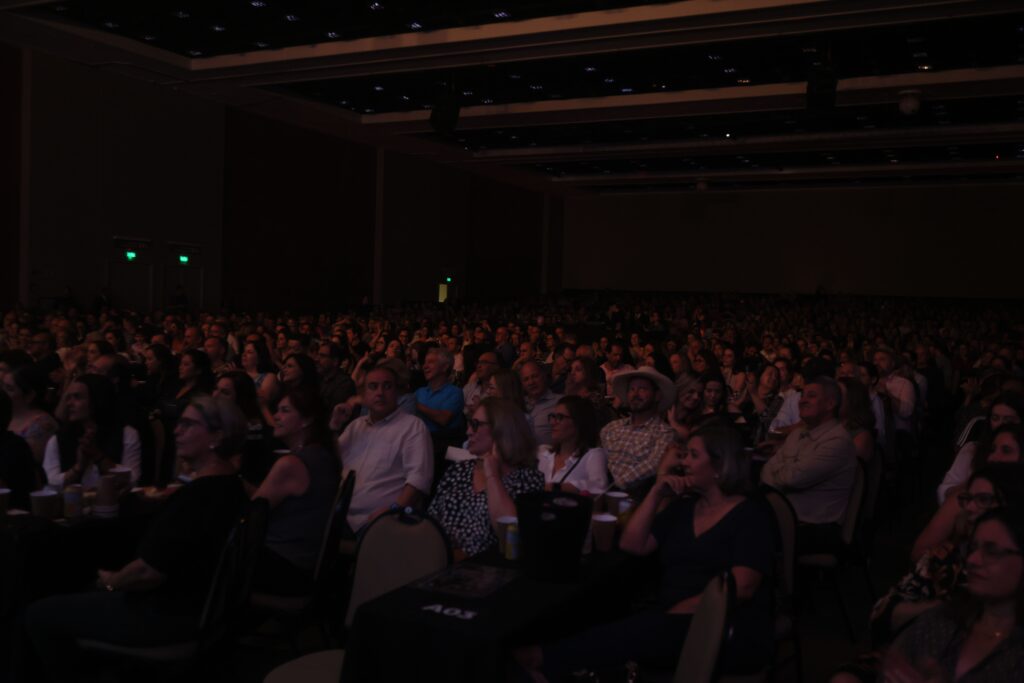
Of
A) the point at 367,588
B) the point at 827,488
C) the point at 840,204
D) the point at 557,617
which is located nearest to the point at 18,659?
the point at 367,588

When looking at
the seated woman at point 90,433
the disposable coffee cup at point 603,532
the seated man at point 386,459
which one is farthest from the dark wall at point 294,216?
the disposable coffee cup at point 603,532

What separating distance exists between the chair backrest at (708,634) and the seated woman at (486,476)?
3.86 feet

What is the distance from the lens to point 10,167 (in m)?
15.3

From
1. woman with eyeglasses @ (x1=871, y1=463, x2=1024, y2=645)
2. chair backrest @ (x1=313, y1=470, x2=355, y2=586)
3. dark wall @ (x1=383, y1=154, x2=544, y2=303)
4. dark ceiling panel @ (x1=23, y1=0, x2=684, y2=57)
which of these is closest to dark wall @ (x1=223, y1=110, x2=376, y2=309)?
dark wall @ (x1=383, y1=154, x2=544, y2=303)

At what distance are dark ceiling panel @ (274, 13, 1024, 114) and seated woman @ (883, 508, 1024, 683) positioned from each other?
10192 millimetres

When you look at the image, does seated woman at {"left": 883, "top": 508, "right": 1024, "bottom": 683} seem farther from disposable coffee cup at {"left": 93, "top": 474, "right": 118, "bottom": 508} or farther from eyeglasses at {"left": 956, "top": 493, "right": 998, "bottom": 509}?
disposable coffee cup at {"left": 93, "top": 474, "right": 118, "bottom": 508}

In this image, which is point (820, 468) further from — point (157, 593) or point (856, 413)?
point (157, 593)

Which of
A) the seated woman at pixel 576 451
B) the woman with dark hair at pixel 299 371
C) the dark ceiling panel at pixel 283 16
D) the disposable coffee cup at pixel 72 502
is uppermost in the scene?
the dark ceiling panel at pixel 283 16

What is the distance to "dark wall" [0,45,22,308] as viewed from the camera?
15143 millimetres

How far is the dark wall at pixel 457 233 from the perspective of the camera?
25.1m

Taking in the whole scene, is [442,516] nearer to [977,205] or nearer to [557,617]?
[557,617]

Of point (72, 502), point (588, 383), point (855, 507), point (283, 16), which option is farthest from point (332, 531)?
point (283, 16)

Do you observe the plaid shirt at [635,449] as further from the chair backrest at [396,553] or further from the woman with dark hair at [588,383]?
the chair backrest at [396,553]

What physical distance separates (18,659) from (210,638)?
0.73m
